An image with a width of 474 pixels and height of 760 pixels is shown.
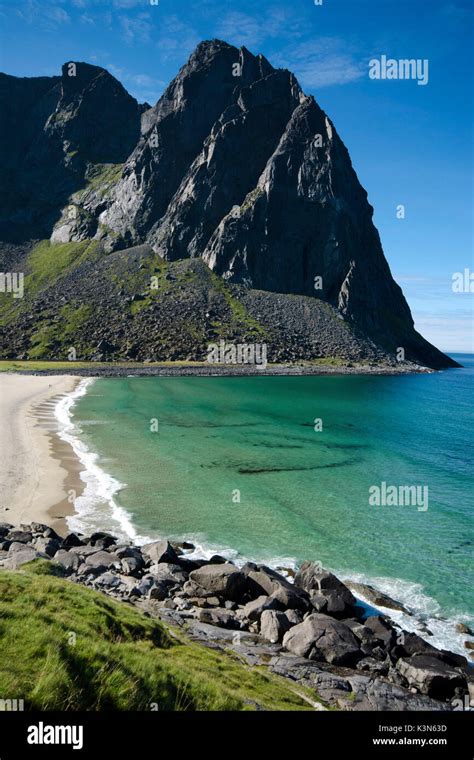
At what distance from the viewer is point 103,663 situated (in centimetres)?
1072

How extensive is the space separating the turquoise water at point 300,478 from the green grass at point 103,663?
41.1 ft

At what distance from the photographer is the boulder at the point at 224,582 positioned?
20.7 m

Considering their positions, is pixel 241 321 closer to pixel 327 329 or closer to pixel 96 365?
pixel 327 329

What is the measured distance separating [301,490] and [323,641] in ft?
67.8

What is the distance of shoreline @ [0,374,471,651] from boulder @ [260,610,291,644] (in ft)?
17.8

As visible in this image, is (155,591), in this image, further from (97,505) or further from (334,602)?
(97,505)

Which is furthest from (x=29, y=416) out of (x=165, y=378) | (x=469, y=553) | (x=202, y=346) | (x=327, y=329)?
(x=327, y=329)

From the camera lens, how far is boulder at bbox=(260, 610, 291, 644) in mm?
17603

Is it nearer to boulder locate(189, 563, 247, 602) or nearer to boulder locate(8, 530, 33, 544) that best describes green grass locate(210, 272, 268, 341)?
boulder locate(8, 530, 33, 544)

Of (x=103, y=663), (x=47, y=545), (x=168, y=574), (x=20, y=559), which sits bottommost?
(x=168, y=574)

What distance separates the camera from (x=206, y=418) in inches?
2783

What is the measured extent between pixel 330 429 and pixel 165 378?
76.7 meters

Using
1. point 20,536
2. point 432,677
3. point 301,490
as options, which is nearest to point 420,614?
point 432,677

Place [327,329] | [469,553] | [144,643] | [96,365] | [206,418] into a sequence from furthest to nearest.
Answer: [327,329], [96,365], [206,418], [469,553], [144,643]
